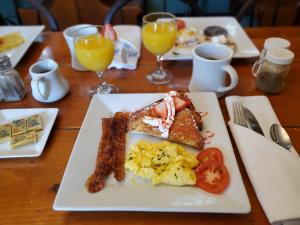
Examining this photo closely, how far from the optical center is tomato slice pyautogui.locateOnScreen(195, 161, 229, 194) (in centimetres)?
58

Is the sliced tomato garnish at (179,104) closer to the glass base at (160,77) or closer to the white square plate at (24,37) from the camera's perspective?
the glass base at (160,77)

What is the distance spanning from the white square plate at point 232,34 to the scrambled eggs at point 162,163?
0.53 m

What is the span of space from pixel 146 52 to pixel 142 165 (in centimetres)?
69

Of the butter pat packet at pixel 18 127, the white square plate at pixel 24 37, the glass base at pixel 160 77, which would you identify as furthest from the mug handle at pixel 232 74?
the white square plate at pixel 24 37

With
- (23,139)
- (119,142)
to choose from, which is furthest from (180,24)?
(23,139)

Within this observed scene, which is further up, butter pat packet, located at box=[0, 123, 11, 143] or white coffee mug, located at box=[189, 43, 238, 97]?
white coffee mug, located at box=[189, 43, 238, 97]

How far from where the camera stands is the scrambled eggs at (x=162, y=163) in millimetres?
597

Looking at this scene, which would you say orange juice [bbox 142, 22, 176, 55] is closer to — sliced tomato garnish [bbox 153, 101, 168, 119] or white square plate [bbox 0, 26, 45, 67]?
sliced tomato garnish [bbox 153, 101, 168, 119]

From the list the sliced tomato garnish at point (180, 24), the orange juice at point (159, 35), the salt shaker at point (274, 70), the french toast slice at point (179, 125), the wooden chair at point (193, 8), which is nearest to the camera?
the french toast slice at point (179, 125)

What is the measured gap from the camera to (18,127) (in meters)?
0.78

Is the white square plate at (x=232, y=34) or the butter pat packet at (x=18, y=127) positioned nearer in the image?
the butter pat packet at (x=18, y=127)

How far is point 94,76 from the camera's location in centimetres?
105

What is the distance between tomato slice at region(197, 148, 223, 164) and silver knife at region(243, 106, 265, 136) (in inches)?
6.1

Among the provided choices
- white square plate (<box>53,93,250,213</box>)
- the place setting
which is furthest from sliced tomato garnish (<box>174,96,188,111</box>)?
white square plate (<box>53,93,250,213</box>)
